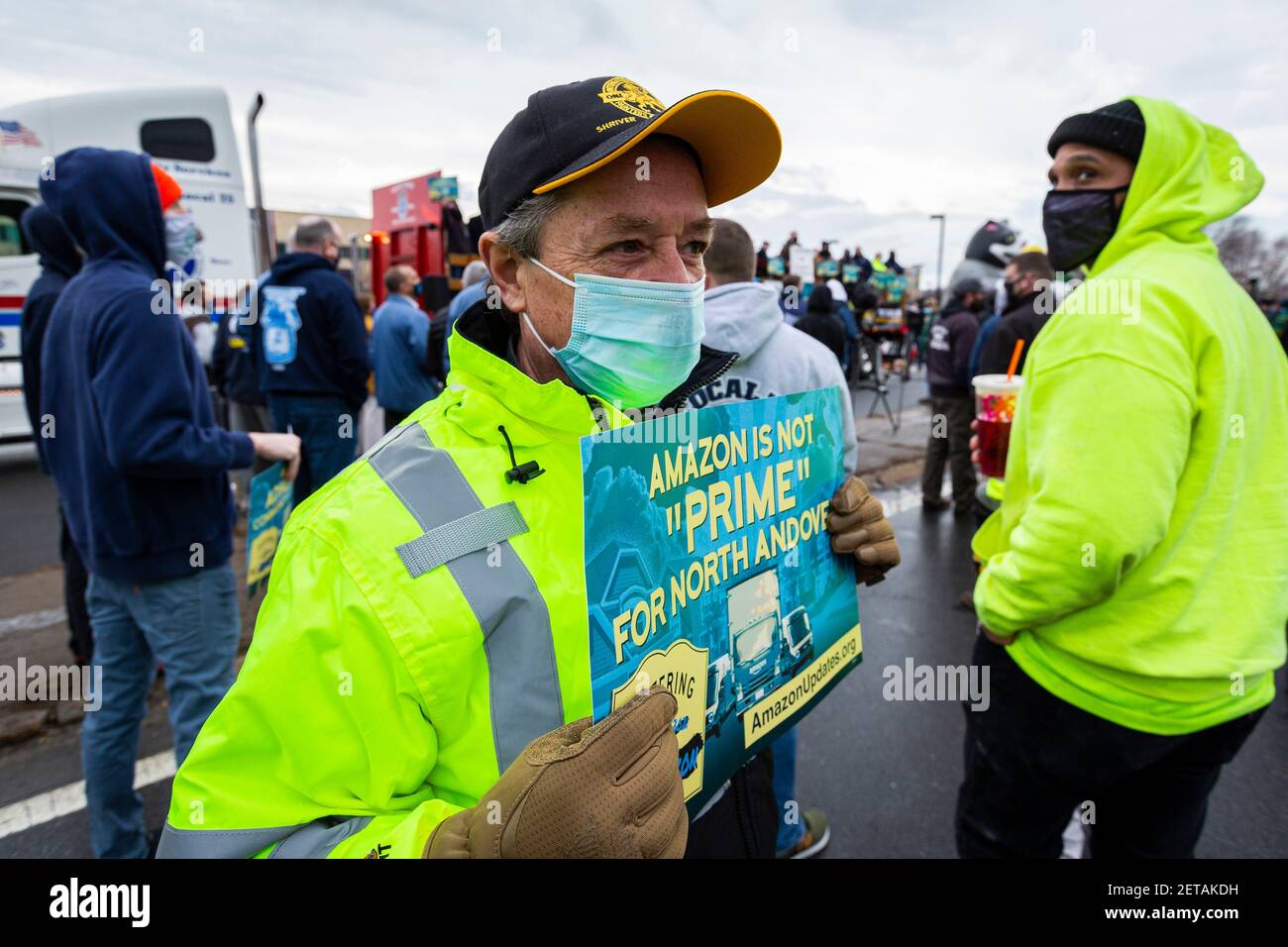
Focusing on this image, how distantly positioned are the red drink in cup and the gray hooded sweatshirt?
43cm

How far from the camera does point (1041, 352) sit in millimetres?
1558

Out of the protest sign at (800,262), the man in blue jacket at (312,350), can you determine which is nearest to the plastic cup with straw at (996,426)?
the man in blue jacket at (312,350)

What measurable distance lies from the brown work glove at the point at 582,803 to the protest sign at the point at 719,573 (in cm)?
8

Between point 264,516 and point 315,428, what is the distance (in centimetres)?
251

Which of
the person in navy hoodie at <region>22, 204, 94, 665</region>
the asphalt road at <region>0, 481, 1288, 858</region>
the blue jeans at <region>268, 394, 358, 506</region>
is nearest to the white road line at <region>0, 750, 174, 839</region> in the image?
the asphalt road at <region>0, 481, 1288, 858</region>

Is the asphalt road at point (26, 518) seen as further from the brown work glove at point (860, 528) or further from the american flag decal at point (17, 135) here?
the brown work glove at point (860, 528)

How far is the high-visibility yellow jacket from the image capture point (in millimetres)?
954

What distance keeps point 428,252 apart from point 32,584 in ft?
25.6

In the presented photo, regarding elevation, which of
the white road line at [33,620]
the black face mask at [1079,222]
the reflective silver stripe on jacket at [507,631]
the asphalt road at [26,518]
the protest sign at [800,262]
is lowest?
the white road line at [33,620]

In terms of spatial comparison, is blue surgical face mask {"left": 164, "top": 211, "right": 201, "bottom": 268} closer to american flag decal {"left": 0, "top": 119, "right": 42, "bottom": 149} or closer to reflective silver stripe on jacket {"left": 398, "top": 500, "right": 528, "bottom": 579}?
reflective silver stripe on jacket {"left": 398, "top": 500, "right": 528, "bottom": 579}

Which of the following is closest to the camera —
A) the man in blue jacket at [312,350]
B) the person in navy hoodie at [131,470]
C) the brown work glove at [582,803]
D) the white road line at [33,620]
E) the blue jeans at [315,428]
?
the brown work glove at [582,803]

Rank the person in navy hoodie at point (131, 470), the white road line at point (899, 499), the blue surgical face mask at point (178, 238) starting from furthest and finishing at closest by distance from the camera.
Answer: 1. the white road line at point (899, 499)
2. the blue surgical face mask at point (178, 238)
3. the person in navy hoodie at point (131, 470)

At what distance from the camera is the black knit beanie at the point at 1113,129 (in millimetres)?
1653

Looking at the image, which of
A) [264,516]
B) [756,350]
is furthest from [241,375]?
[756,350]
